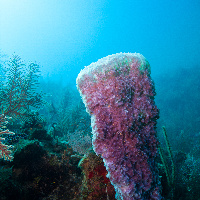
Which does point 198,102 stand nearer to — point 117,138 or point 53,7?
point 117,138

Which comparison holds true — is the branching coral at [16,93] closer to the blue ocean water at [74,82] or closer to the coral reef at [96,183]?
the blue ocean water at [74,82]

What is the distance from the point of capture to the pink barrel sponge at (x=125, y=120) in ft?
6.23

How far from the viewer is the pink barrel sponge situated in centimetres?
190

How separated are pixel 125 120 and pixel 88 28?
550ft

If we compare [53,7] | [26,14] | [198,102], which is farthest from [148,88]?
[26,14]

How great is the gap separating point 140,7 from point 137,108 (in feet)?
473

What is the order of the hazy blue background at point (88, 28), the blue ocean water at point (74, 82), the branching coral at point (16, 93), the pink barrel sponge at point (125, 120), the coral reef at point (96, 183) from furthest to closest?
the hazy blue background at point (88, 28)
the branching coral at point (16, 93)
the blue ocean water at point (74, 82)
the coral reef at point (96, 183)
the pink barrel sponge at point (125, 120)

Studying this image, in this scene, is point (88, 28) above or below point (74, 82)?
above

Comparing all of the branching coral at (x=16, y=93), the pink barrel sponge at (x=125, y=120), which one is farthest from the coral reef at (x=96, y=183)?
the branching coral at (x=16, y=93)

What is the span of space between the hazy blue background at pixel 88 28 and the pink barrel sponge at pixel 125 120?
84927 mm

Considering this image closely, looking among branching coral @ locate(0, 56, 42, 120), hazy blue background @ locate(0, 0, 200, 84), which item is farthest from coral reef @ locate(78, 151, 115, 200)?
hazy blue background @ locate(0, 0, 200, 84)

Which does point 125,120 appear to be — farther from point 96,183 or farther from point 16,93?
point 16,93

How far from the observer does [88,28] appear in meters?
148

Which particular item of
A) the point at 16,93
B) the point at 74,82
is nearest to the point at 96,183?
the point at 16,93
